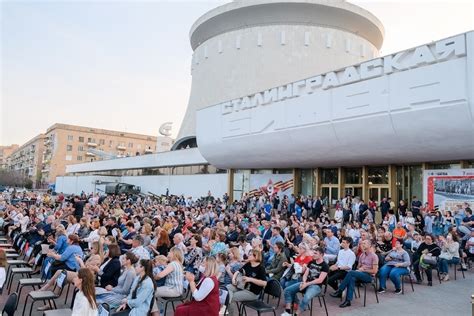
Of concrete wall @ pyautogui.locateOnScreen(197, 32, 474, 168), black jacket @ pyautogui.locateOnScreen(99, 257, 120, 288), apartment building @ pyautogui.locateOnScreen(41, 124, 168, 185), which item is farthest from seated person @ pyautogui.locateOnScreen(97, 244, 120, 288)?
apartment building @ pyautogui.locateOnScreen(41, 124, 168, 185)

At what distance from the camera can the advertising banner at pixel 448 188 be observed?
1620 cm

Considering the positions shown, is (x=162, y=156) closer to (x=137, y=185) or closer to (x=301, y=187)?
(x=137, y=185)

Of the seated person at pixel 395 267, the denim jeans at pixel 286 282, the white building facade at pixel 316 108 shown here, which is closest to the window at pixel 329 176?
the white building facade at pixel 316 108

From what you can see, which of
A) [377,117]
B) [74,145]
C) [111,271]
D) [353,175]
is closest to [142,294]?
[111,271]

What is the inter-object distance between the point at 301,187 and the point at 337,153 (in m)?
5.95

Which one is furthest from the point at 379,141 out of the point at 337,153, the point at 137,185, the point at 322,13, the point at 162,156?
the point at 137,185

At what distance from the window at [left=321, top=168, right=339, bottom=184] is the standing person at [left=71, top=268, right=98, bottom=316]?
19788mm

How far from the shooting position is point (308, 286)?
21.9 feet

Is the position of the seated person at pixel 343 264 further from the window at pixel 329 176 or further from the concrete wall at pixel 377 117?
the window at pixel 329 176

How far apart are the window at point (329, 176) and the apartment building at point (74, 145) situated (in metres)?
62.4

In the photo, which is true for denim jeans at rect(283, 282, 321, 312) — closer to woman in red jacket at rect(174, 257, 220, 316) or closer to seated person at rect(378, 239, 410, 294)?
woman in red jacket at rect(174, 257, 220, 316)

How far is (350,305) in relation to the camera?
24.2ft

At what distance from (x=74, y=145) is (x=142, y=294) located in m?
90.9

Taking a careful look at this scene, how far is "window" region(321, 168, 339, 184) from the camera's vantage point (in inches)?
898
